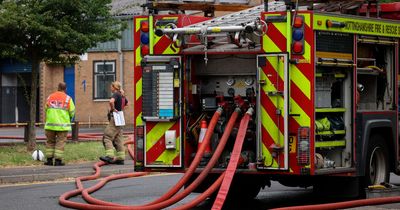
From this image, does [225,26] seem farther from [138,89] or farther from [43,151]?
[43,151]

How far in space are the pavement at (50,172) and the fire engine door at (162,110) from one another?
17.0 feet

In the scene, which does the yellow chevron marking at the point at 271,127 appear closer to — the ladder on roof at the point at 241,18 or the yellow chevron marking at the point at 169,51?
the ladder on roof at the point at 241,18

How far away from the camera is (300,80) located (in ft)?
37.2

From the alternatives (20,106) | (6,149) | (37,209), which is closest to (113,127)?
(6,149)

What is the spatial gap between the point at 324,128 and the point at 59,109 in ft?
30.1

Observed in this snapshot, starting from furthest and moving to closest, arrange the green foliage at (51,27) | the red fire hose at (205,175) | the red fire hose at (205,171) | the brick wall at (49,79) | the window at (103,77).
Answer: the brick wall at (49,79)
the window at (103,77)
the green foliage at (51,27)
the red fire hose at (205,171)
the red fire hose at (205,175)

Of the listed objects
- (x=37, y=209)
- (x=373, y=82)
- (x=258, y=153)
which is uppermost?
(x=373, y=82)

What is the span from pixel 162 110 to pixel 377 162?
302 centimetres

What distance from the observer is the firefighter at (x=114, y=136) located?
19.9 m

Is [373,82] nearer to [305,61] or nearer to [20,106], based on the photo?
[305,61]

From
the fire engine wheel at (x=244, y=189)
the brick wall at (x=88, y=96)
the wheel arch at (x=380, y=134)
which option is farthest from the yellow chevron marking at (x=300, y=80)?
the brick wall at (x=88, y=96)

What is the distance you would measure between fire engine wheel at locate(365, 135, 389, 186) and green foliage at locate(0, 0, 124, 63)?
33.5 ft

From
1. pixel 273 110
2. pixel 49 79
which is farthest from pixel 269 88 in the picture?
pixel 49 79

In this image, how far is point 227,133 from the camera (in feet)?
37.5
